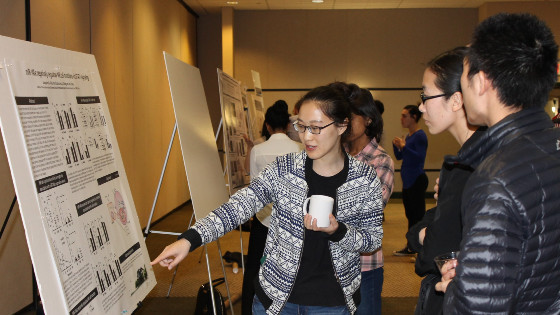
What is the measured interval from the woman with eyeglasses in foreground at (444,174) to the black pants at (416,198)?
3.94m

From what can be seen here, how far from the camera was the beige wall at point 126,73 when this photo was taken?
3805 millimetres

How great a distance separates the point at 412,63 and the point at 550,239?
10.1 metres

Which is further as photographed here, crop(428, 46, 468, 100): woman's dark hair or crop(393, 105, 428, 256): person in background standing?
crop(393, 105, 428, 256): person in background standing

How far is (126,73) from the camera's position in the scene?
629 centimetres

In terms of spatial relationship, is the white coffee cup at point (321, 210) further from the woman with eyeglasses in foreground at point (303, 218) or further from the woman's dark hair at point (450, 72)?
the woman's dark hair at point (450, 72)

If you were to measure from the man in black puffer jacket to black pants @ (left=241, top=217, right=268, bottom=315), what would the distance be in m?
2.41

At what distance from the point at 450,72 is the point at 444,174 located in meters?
0.31

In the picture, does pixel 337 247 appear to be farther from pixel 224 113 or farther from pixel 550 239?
pixel 224 113

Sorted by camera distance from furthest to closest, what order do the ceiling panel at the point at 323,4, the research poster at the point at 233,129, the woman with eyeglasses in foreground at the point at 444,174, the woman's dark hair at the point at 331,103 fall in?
the ceiling panel at the point at 323,4 → the research poster at the point at 233,129 → the woman's dark hair at the point at 331,103 → the woman with eyeglasses in foreground at the point at 444,174

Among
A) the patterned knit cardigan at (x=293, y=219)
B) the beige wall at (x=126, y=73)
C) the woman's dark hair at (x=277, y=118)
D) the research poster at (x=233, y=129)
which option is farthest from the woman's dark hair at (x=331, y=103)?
the beige wall at (x=126, y=73)

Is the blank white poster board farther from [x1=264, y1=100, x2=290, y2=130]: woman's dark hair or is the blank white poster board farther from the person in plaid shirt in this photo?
the person in plaid shirt

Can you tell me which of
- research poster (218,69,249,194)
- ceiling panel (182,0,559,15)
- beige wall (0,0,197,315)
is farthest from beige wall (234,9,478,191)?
research poster (218,69,249,194)

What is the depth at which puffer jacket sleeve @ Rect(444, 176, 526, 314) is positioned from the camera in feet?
3.33

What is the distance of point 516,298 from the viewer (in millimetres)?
1067
